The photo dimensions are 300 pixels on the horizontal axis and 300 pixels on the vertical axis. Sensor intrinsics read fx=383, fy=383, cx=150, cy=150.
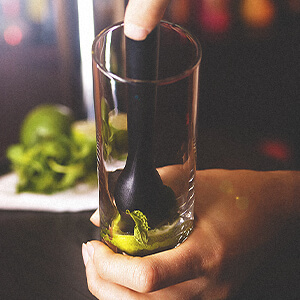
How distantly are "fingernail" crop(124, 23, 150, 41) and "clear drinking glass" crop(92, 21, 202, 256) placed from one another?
3cm

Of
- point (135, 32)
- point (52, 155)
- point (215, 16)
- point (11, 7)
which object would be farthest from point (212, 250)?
point (11, 7)

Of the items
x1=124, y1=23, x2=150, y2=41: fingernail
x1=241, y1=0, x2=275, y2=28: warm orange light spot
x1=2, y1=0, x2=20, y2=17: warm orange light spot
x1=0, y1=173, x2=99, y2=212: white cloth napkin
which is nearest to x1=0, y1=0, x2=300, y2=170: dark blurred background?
x1=241, y1=0, x2=275, y2=28: warm orange light spot

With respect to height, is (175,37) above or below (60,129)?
above

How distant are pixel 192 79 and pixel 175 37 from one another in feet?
0.22

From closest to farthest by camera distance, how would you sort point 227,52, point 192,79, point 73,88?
point 192,79 → point 227,52 → point 73,88

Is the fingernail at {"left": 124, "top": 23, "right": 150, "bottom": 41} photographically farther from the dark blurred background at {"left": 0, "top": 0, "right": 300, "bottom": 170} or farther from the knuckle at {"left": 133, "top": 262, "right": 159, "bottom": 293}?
the dark blurred background at {"left": 0, "top": 0, "right": 300, "bottom": 170}

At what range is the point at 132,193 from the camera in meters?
0.32

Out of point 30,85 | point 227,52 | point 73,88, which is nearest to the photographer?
point 227,52

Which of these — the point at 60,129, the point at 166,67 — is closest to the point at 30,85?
the point at 60,129

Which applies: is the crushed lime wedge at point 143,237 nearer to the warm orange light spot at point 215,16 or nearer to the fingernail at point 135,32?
the fingernail at point 135,32

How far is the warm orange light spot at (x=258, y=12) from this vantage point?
73cm

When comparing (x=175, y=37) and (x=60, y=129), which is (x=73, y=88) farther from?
(x=175, y=37)

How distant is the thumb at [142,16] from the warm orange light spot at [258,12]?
0.55m

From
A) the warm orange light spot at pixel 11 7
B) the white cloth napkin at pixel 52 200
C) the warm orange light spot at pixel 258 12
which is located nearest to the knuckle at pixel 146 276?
the white cloth napkin at pixel 52 200
